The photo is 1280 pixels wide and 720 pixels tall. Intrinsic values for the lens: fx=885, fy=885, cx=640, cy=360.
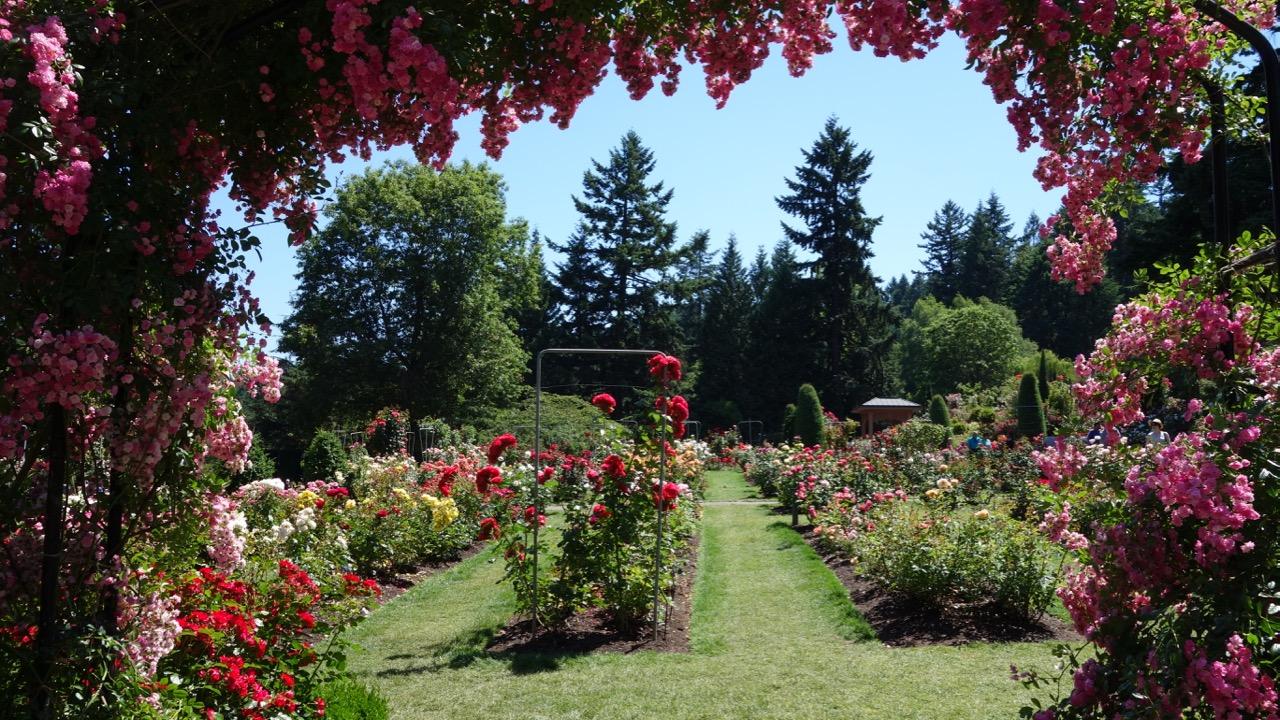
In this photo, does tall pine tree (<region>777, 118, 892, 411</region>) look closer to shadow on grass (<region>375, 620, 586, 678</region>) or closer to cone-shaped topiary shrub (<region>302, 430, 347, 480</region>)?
cone-shaped topiary shrub (<region>302, 430, 347, 480</region>)

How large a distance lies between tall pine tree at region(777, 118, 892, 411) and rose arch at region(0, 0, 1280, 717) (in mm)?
34833

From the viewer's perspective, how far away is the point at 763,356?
38.9m

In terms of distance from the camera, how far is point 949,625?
686 centimetres

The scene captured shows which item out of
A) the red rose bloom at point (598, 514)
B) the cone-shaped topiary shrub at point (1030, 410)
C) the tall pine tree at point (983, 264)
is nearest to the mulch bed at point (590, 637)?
the red rose bloom at point (598, 514)

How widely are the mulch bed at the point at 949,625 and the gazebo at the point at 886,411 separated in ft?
70.0

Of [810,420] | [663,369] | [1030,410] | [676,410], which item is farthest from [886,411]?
[663,369]

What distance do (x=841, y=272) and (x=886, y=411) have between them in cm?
905

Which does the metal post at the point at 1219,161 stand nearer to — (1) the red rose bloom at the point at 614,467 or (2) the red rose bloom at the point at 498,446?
(1) the red rose bloom at the point at 614,467

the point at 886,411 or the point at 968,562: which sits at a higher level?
the point at 886,411

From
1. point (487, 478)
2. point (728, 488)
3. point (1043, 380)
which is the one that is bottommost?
point (728, 488)

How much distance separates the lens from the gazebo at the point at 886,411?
2889cm

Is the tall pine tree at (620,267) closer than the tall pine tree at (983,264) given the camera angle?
Yes

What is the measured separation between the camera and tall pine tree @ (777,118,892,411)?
37.2m

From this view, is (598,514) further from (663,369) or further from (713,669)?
(713,669)
